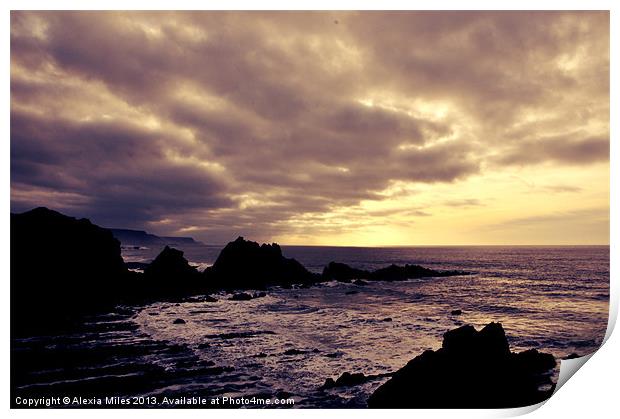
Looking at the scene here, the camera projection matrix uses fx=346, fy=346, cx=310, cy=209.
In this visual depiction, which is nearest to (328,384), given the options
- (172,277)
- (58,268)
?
(58,268)

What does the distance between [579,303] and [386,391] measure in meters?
21.7

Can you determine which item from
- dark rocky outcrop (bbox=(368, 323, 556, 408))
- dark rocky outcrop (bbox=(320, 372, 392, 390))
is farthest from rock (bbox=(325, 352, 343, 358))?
dark rocky outcrop (bbox=(368, 323, 556, 408))

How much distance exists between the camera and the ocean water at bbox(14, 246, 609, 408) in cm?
765

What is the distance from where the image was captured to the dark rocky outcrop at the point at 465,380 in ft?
20.6

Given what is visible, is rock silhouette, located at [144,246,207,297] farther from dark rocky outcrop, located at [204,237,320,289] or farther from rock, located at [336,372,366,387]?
rock, located at [336,372,366,387]

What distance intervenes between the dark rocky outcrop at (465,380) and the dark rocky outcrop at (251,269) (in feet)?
77.3

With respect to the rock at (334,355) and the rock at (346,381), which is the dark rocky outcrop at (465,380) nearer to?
the rock at (346,381)

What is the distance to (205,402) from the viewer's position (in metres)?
6.23

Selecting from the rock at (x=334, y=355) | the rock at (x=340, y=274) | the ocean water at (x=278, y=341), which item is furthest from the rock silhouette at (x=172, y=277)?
the rock at (x=334, y=355)

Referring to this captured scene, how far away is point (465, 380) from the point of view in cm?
666

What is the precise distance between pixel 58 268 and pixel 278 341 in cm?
1374
